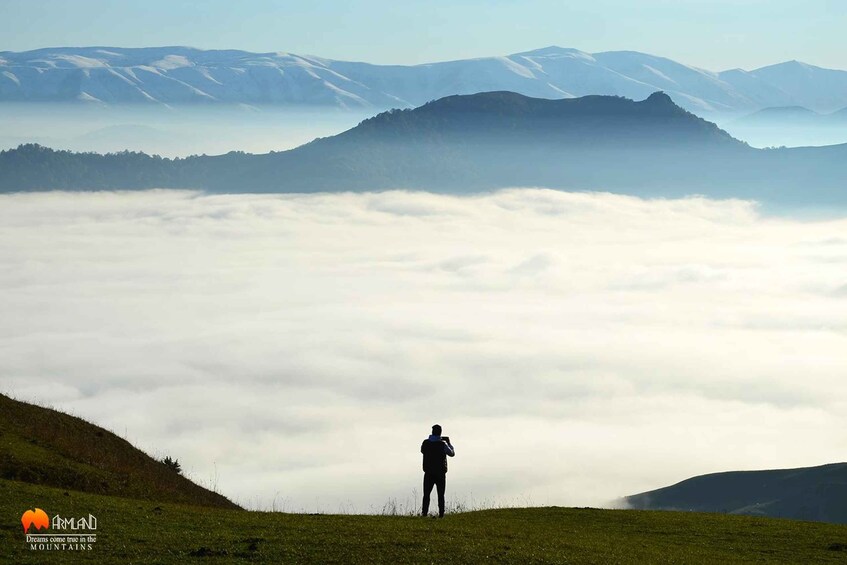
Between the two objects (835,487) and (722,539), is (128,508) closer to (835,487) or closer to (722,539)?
(722,539)

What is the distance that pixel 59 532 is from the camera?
1086 inches

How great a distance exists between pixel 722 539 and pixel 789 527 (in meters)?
3.78

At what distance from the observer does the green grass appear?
26.7 meters

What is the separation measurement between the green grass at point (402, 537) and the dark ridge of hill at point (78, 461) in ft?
11.5

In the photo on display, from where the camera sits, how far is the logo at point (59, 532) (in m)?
26.4

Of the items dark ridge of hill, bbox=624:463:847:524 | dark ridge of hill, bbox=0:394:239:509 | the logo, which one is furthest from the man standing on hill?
dark ridge of hill, bbox=624:463:847:524

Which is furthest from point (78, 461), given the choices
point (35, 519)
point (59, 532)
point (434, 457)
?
point (434, 457)

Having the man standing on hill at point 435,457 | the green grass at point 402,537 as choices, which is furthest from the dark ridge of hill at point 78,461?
the man standing on hill at point 435,457

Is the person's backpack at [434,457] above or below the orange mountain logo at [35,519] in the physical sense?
above

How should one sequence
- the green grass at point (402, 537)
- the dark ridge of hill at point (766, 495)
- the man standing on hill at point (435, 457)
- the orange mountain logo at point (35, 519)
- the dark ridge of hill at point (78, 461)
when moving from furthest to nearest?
the dark ridge of hill at point (766, 495) → the dark ridge of hill at point (78, 461) → the man standing on hill at point (435, 457) → the orange mountain logo at point (35, 519) → the green grass at point (402, 537)

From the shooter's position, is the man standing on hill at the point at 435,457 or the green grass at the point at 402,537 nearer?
the green grass at the point at 402,537

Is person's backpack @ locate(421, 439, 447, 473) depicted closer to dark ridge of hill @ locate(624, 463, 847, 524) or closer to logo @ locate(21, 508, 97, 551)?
logo @ locate(21, 508, 97, 551)

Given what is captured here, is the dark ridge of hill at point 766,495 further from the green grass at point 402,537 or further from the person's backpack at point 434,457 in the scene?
the person's backpack at point 434,457

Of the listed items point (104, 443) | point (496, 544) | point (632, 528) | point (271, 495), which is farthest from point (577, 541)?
point (271, 495)
